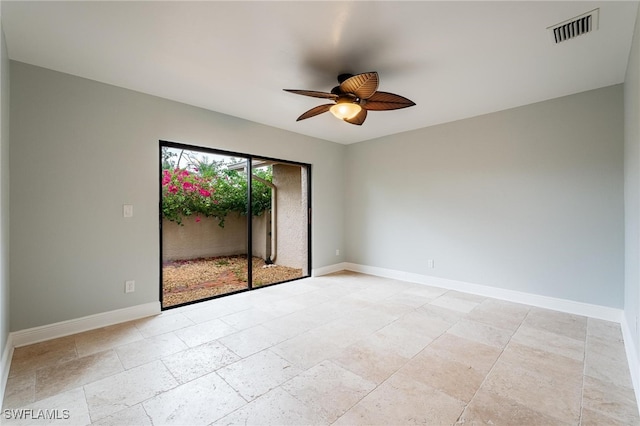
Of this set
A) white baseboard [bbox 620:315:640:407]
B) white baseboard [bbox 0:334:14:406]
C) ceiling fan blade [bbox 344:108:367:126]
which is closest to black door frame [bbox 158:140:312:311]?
white baseboard [bbox 0:334:14:406]

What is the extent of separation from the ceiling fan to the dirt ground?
2.83 metres

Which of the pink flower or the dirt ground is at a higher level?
the pink flower

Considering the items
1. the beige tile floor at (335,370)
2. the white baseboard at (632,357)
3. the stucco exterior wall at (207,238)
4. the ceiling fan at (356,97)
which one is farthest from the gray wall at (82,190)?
the white baseboard at (632,357)

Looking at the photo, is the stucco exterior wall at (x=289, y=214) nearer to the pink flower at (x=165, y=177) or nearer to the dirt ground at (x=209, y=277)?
the dirt ground at (x=209, y=277)

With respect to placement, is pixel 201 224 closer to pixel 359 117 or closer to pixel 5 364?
pixel 5 364

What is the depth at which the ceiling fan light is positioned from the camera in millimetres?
2621

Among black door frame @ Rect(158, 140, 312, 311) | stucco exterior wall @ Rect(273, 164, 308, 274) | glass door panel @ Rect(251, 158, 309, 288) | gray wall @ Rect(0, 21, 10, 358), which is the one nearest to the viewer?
gray wall @ Rect(0, 21, 10, 358)

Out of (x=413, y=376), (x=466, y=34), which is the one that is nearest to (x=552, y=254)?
(x=413, y=376)

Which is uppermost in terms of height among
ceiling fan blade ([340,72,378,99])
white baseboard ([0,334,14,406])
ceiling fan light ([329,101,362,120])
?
ceiling fan blade ([340,72,378,99])

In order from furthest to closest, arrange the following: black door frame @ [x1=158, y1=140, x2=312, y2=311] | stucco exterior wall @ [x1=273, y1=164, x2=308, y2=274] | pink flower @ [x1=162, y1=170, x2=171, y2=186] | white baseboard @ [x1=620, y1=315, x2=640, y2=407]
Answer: stucco exterior wall @ [x1=273, y1=164, x2=308, y2=274] → pink flower @ [x1=162, y1=170, x2=171, y2=186] → black door frame @ [x1=158, y1=140, x2=312, y2=311] → white baseboard @ [x1=620, y1=315, x2=640, y2=407]

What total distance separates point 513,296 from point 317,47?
386 centimetres

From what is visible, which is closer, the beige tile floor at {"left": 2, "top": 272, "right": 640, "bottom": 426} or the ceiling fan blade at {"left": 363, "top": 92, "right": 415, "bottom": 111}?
the beige tile floor at {"left": 2, "top": 272, "right": 640, "bottom": 426}

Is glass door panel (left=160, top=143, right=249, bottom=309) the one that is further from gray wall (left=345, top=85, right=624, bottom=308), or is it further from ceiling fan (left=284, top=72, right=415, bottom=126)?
gray wall (left=345, top=85, right=624, bottom=308)

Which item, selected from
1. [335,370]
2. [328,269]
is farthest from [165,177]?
[328,269]
